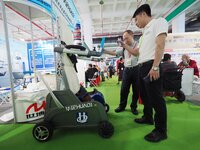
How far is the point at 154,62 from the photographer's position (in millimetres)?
1389

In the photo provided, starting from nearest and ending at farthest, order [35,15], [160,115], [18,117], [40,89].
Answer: [160,115], [18,117], [40,89], [35,15]

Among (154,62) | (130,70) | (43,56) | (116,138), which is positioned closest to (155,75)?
(154,62)

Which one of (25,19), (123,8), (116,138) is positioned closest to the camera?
(116,138)

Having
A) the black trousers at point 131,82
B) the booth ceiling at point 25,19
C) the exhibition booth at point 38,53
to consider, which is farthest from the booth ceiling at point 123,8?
the black trousers at point 131,82

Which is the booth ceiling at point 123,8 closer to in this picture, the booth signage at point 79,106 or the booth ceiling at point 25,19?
the booth ceiling at point 25,19

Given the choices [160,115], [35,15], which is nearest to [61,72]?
[160,115]

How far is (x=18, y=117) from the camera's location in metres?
2.28

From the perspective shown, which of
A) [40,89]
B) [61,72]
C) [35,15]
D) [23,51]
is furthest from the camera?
[23,51]

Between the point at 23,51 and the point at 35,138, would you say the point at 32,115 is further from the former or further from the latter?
the point at 23,51

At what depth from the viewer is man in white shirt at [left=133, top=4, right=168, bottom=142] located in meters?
1.38

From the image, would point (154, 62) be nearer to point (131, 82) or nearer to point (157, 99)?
point (157, 99)

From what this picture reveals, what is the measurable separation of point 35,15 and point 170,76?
3.17m

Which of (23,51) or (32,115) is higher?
(23,51)

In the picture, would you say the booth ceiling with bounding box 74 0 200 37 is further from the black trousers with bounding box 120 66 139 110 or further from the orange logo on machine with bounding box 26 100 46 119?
the orange logo on machine with bounding box 26 100 46 119
